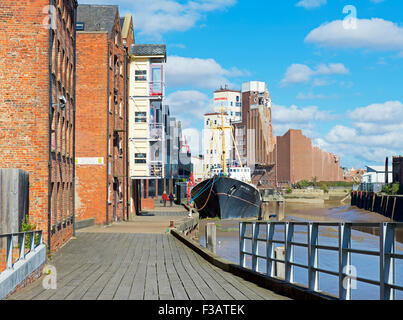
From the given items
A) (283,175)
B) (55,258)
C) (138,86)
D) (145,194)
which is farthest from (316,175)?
(55,258)

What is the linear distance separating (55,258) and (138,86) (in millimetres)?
24282

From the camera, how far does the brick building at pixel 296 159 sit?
14362 cm

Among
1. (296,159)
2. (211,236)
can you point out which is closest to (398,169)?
(296,159)

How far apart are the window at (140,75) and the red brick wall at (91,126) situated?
30.9 ft

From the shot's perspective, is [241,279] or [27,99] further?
[27,99]

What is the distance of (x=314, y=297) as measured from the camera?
28.6ft

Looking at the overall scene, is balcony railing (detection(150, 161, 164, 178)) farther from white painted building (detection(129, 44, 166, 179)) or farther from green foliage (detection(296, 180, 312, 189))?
green foliage (detection(296, 180, 312, 189))

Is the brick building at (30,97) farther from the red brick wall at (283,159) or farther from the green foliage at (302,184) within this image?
the red brick wall at (283,159)

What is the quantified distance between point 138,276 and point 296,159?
134051 millimetres

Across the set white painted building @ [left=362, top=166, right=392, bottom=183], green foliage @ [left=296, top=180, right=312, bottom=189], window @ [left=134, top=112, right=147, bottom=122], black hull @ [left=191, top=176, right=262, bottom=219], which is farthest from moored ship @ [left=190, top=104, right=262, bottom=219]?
white painted building @ [left=362, top=166, right=392, bottom=183]

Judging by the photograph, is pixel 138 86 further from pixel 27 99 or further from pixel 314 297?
pixel 314 297

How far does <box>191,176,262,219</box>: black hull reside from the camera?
55656 millimetres

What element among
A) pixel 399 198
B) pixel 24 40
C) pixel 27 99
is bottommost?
pixel 399 198

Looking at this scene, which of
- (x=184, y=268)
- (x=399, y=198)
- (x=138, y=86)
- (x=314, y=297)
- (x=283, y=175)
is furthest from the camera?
(x=283, y=175)
